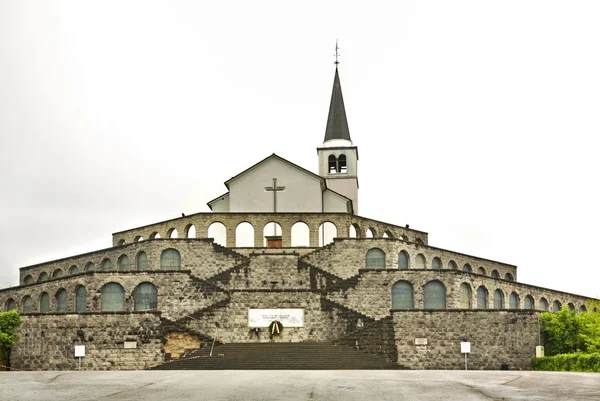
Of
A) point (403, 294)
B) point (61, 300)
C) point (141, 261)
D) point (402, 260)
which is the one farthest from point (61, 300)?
point (402, 260)

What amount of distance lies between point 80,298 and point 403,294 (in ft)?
66.6

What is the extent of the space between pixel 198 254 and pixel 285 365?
18.0 meters

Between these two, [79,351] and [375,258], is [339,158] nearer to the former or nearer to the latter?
[375,258]

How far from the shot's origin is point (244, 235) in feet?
210

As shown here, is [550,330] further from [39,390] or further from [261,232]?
[39,390]

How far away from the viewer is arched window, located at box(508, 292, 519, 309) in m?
59.5

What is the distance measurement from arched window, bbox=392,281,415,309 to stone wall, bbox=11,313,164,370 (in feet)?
50.1

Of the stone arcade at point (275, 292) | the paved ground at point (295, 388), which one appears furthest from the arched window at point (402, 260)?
the paved ground at point (295, 388)

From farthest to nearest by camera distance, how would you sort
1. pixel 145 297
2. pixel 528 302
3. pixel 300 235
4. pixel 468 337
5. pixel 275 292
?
pixel 300 235 < pixel 528 302 < pixel 145 297 < pixel 275 292 < pixel 468 337

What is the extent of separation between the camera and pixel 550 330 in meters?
47.3

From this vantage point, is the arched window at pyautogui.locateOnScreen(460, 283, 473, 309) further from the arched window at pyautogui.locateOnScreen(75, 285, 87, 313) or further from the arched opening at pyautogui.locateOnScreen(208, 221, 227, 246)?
the arched window at pyautogui.locateOnScreen(75, 285, 87, 313)

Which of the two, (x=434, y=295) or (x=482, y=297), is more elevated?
(x=434, y=295)

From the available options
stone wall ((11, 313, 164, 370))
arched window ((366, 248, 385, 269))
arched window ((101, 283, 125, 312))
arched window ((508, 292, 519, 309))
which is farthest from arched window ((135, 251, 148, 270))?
arched window ((508, 292, 519, 309))

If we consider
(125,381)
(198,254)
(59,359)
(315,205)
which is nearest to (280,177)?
(315,205)
